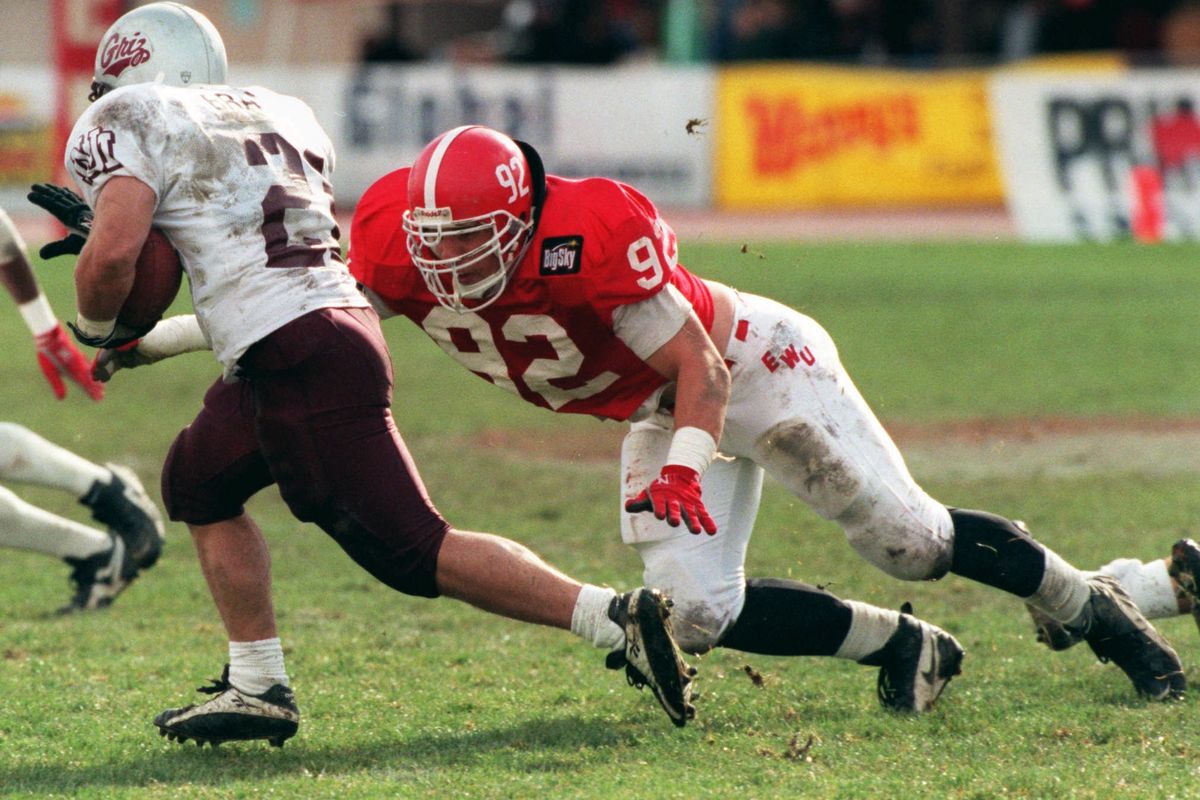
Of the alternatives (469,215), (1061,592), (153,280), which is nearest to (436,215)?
(469,215)

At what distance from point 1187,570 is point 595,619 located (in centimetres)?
169

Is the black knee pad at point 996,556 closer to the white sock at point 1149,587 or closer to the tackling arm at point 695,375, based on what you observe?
the white sock at point 1149,587

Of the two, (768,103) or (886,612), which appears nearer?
(886,612)

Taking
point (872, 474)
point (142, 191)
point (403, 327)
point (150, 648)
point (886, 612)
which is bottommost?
point (403, 327)

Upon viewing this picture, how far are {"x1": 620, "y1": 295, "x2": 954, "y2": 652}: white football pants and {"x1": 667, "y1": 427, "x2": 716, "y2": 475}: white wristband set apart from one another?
0.43 meters

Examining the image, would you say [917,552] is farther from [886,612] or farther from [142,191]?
[142,191]

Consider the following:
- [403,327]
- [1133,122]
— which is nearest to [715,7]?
[1133,122]

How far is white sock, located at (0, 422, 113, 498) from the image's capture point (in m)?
5.30

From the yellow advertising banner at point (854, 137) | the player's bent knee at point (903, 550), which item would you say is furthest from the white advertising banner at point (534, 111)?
the player's bent knee at point (903, 550)

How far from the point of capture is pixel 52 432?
26.1ft

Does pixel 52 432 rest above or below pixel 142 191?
below

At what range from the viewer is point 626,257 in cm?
369

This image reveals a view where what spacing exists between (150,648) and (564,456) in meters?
3.21

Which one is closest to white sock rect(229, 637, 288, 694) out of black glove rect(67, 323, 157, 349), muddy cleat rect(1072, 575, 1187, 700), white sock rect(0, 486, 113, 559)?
black glove rect(67, 323, 157, 349)
